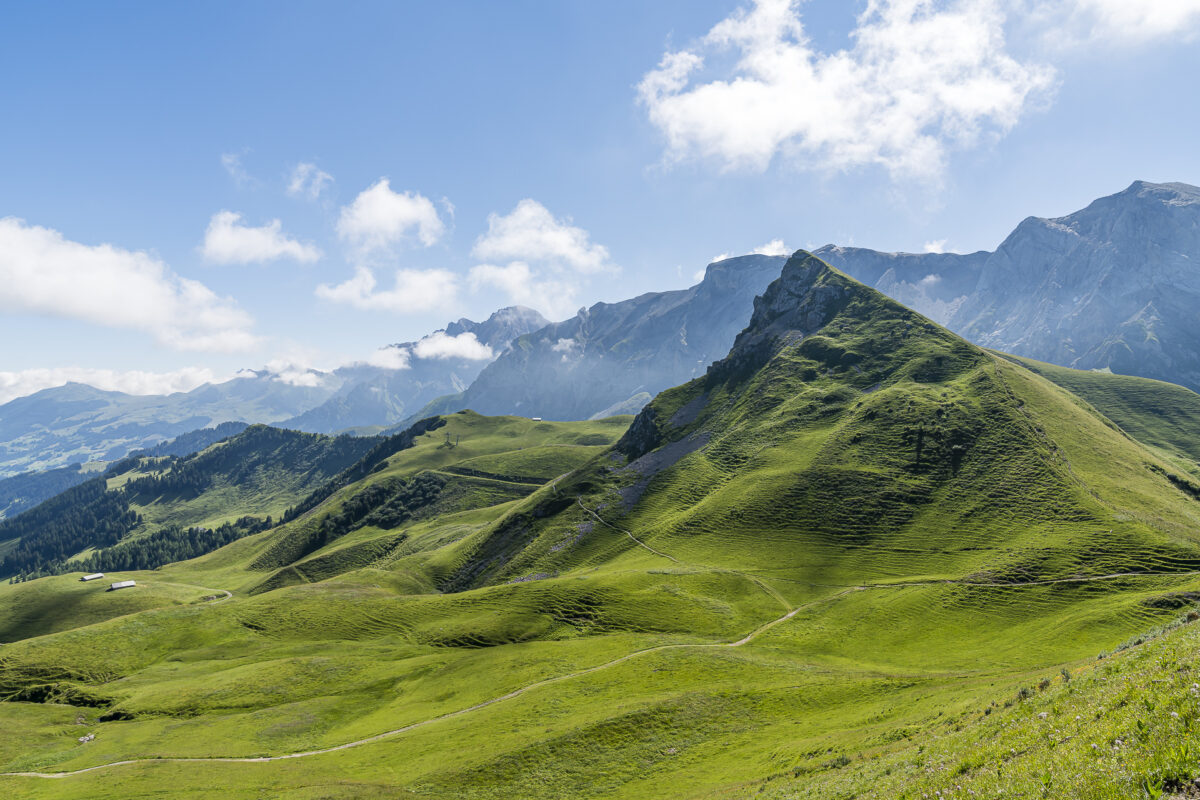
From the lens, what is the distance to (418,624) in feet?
484

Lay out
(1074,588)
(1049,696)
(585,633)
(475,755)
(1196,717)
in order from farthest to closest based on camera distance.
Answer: (585,633) → (1074,588) → (475,755) → (1049,696) → (1196,717)

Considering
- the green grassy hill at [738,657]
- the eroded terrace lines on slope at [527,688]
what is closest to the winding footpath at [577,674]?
the eroded terrace lines on slope at [527,688]

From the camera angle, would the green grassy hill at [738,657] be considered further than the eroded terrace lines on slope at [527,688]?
No

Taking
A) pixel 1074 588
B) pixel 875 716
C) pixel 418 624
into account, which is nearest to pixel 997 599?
pixel 1074 588

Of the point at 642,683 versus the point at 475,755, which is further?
the point at 642,683

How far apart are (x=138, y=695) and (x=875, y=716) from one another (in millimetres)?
138656

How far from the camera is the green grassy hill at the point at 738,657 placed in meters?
49.1

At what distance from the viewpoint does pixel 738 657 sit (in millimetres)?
94875

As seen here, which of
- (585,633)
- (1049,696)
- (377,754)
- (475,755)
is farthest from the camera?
(585,633)

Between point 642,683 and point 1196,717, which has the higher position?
point 1196,717

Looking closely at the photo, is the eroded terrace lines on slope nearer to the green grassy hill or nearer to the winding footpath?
the winding footpath

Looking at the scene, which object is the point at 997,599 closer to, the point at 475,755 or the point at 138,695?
the point at 475,755

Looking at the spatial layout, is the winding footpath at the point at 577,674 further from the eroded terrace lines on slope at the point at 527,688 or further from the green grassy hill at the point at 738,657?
the green grassy hill at the point at 738,657

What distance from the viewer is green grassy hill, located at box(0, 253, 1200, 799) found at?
161 ft
